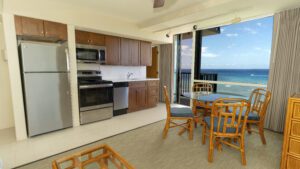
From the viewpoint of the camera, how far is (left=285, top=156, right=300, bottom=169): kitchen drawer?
171 centimetres

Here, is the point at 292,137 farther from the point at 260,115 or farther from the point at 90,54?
the point at 90,54

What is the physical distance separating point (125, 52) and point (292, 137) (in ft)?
12.4

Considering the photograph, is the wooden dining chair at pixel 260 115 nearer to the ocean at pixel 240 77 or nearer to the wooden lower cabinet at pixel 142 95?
the ocean at pixel 240 77

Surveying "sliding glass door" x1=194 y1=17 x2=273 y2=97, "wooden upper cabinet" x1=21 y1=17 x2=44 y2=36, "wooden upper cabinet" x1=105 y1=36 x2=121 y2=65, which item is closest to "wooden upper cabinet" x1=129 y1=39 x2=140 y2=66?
"wooden upper cabinet" x1=105 y1=36 x2=121 y2=65

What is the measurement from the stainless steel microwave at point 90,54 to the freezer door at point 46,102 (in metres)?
0.66

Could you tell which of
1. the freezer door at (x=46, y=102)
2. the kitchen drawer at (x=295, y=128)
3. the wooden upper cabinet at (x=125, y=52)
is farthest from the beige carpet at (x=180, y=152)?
the wooden upper cabinet at (x=125, y=52)

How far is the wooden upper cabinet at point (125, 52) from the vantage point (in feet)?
13.6

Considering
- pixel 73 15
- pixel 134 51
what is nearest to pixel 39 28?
pixel 73 15

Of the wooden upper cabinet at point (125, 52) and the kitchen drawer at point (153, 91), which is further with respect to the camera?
the kitchen drawer at point (153, 91)

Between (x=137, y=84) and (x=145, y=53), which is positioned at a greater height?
(x=145, y=53)

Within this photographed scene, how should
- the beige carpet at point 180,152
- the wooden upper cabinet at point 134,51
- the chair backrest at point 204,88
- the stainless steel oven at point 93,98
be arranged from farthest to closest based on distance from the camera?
the wooden upper cabinet at point 134,51
the chair backrest at point 204,88
the stainless steel oven at point 93,98
the beige carpet at point 180,152

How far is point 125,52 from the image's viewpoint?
421 centimetres

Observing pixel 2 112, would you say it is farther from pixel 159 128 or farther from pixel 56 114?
pixel 159 128

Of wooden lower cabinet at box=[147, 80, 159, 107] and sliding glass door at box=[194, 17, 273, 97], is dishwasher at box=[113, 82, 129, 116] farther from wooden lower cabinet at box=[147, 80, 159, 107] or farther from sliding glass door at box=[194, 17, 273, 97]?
sliding glass door at box=[194, 17, 273, 97]
